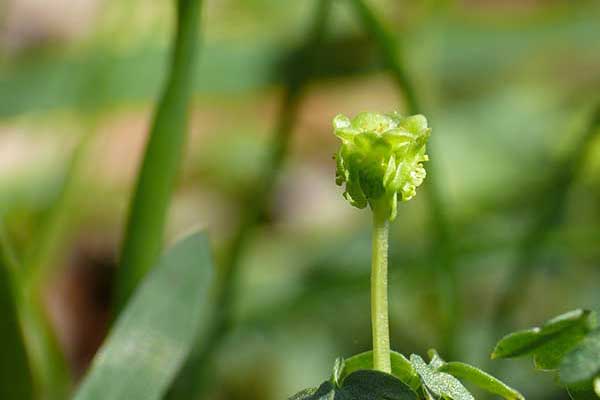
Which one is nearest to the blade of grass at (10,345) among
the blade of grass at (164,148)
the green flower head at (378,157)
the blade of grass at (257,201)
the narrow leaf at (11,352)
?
the narrow leaf at (11,352)

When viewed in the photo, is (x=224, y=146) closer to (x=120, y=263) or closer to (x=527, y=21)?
(x=527, y=21)

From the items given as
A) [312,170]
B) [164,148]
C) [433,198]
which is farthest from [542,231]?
[312,170]

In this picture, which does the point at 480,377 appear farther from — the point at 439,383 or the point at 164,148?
the point at 164,148

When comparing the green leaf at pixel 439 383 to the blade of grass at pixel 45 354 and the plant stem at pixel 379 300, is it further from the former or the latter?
the blade of grass at pixel 45 354

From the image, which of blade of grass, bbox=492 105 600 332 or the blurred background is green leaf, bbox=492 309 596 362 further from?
blade of grass, bbox=492 105 600 332

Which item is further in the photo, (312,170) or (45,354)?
(312,170)

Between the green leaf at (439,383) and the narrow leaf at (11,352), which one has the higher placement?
the green leaf at (439,383)
